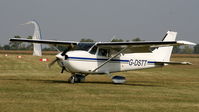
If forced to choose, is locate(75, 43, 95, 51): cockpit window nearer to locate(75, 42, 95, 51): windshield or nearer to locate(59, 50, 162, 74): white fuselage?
locate(75, 42, 95, 51): windshield

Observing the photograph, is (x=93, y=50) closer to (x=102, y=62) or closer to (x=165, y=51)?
(x=102, y=62)

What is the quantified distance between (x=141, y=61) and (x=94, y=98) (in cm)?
910

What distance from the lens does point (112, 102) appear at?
497 inches

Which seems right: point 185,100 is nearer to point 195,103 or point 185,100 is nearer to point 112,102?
point 195,103

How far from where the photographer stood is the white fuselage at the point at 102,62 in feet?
63.8

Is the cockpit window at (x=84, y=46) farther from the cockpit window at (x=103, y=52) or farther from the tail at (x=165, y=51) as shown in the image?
the tail at (x=165, y=51)

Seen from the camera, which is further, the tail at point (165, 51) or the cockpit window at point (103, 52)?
the tail at point (165, 51)

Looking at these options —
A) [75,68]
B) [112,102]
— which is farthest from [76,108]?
[75,68]

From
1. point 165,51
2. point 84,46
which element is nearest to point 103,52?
point 84,46

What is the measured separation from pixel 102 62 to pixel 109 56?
1.99 feet

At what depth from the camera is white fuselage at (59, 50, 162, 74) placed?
19438mm

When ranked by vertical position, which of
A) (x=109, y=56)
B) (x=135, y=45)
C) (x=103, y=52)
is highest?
(x=135, y=45)

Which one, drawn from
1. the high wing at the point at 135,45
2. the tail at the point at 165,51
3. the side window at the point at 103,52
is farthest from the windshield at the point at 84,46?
the tail at the point at 165,51

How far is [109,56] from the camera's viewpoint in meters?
21.3
